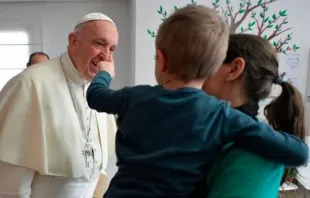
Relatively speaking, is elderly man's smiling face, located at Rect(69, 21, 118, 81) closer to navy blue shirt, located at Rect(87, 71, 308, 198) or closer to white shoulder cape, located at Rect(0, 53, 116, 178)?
white shoulder cape, located at Rect(0, 53, 116, 178)

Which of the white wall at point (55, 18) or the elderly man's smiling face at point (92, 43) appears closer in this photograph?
the elderly man's smiling face at point (92, 43)

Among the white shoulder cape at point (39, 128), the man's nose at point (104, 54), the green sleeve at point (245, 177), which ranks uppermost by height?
the man's nose at point (104, 54)

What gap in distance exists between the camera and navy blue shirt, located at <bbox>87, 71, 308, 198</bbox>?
0.64 m

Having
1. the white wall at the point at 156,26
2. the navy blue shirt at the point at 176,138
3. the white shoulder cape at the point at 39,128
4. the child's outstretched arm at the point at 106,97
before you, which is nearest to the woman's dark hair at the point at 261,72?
the navy blue shirt at the point at 176,138

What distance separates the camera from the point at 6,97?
120 centimetres

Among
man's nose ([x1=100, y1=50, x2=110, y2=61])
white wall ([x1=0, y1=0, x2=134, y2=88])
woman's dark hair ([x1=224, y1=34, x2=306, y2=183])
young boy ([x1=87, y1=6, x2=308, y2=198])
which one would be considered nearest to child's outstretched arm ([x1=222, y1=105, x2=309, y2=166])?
young boy ([x1=87, y1=6, x2=308, y2=198])

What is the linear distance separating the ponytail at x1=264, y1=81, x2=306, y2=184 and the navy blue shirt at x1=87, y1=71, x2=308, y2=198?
5.6 inches

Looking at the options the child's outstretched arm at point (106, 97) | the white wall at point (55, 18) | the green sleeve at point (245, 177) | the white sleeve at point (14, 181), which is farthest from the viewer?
the white wall at point (55, 18)

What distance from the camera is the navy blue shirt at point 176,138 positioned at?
0.64 meters

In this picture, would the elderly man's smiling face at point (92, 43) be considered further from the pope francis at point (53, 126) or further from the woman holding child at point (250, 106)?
the woman holding child at point (250, 106)

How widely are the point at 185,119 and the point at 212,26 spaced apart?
0.20 m

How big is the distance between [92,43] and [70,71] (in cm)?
18

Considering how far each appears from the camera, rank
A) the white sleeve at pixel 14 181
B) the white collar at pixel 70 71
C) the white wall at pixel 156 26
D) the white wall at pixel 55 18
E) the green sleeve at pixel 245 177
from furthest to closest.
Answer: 1. the white wall at pixel 55 18
2. the white wall at pixel 156 26
3. the white collar at pixel 70 71
4. the white sleeve at pixel 14 181
5. the green sleeve at pixel 245 177

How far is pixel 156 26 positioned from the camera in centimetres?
332
